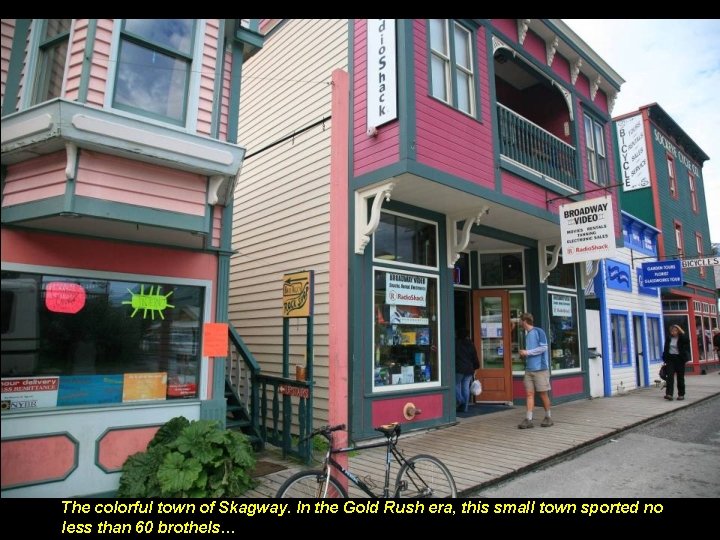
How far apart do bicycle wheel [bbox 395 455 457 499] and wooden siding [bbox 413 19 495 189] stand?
423 centimetres

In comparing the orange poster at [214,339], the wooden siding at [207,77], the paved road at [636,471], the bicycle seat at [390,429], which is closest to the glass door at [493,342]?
the paved road at [636,471]

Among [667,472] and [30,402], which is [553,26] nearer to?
[667,472]

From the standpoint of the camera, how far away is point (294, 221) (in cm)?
869

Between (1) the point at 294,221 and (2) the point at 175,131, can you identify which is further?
(1) the point at 294,221

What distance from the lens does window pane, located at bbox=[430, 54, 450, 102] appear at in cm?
769

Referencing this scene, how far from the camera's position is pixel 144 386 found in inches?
208

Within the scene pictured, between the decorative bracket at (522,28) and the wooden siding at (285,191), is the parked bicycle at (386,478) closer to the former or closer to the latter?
the wooden siding at (285,191)

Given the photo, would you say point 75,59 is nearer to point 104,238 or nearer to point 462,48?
point 104,238

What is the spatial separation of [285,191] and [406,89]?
3210mm

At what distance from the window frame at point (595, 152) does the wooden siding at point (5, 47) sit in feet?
37.6

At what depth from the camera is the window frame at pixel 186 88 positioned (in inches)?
191
